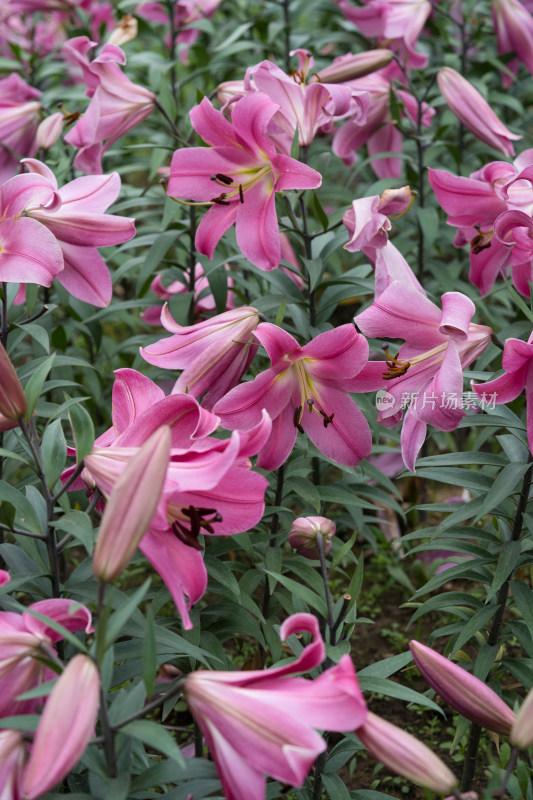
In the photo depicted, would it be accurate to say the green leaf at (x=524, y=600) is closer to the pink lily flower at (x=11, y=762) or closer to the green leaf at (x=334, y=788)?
the green leaf at (x=334, y=788)

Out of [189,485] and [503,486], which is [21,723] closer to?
[189,485]

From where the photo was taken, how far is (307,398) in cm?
129

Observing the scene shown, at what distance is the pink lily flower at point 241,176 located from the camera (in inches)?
52.6

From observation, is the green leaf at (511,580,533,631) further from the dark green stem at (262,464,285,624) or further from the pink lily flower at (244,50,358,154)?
the pink lily flower at (244,50,358,154)

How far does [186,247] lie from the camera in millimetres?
1939

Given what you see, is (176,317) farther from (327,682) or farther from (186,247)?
(327,682)

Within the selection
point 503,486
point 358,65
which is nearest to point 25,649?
point 503,486

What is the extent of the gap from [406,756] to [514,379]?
500 mm

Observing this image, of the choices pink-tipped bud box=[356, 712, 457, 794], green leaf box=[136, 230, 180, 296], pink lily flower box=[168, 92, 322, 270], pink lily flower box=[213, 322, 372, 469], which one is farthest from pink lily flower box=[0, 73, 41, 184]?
pink-tipped bud box=[356, 712, 457, 794]

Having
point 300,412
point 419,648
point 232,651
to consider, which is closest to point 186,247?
point 300,412

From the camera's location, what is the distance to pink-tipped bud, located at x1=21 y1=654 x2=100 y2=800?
27.9 inches

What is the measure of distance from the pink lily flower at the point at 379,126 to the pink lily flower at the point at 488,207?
48 cm

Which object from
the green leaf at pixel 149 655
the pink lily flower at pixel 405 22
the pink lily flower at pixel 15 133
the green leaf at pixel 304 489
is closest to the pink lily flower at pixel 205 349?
the green leaf at pixel 304 489

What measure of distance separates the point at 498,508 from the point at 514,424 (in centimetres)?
16
